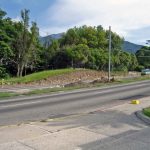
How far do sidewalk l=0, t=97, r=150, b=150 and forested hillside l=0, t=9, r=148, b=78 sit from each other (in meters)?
50.4

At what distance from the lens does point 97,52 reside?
71.6m

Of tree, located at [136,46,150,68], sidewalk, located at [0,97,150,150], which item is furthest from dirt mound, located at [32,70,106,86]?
tree, located at [136,46,150,68]

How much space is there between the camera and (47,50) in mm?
73688

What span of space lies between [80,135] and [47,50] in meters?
64.7

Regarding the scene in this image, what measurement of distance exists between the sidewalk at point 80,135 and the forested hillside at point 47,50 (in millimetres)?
50421

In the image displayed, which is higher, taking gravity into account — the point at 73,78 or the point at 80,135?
the point at 80,135

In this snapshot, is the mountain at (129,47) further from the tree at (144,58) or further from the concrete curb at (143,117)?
the concrete curb at (143,117)

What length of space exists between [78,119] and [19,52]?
52886mm

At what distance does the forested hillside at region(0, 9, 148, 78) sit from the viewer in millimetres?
63750

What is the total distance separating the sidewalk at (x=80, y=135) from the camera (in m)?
8.37

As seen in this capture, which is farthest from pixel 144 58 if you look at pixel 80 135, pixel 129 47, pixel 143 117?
pixel 80 135

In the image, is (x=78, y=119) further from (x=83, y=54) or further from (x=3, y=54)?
(x=83, y=54)

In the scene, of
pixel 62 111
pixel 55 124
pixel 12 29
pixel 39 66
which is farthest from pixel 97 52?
pixel 55 124

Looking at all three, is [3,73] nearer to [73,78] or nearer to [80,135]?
[73,78]
